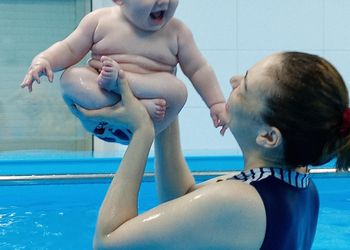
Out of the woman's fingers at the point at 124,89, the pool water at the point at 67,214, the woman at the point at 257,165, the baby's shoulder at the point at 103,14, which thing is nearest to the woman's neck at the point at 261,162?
the woman at the point at 257,165

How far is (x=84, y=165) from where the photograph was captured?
476cm

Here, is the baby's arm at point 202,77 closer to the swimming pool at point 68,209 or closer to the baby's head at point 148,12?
the baby's head at point 148,12

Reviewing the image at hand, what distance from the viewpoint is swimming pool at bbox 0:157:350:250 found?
3180 mm

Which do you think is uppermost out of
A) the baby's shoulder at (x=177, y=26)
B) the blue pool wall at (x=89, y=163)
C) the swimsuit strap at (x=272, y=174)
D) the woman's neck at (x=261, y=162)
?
the baby's shoulder at (x=177, y=26)

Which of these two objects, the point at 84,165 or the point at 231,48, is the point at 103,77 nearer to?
the point at 84,165

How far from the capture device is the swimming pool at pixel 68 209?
318 cm

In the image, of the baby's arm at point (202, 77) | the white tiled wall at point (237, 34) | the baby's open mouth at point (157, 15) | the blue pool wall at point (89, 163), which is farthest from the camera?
the white tiled wall at point (237, 34)

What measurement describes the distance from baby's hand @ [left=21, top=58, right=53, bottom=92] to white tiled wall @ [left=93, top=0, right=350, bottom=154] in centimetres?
464

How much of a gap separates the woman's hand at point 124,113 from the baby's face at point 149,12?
143 millimetres

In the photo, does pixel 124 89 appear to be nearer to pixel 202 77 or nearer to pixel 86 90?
pixel 86 90

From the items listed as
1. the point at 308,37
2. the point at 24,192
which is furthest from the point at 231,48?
the point at 24,192

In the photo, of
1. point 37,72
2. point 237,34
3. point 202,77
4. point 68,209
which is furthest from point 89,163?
point 37,72

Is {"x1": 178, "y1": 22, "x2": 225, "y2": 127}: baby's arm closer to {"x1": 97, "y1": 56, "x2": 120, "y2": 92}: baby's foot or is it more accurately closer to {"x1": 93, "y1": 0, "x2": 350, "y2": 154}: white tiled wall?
{"x1": 97, "y1": 56, "x2": 120, "y2": 92}: baby's foot

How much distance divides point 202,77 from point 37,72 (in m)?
0.43
